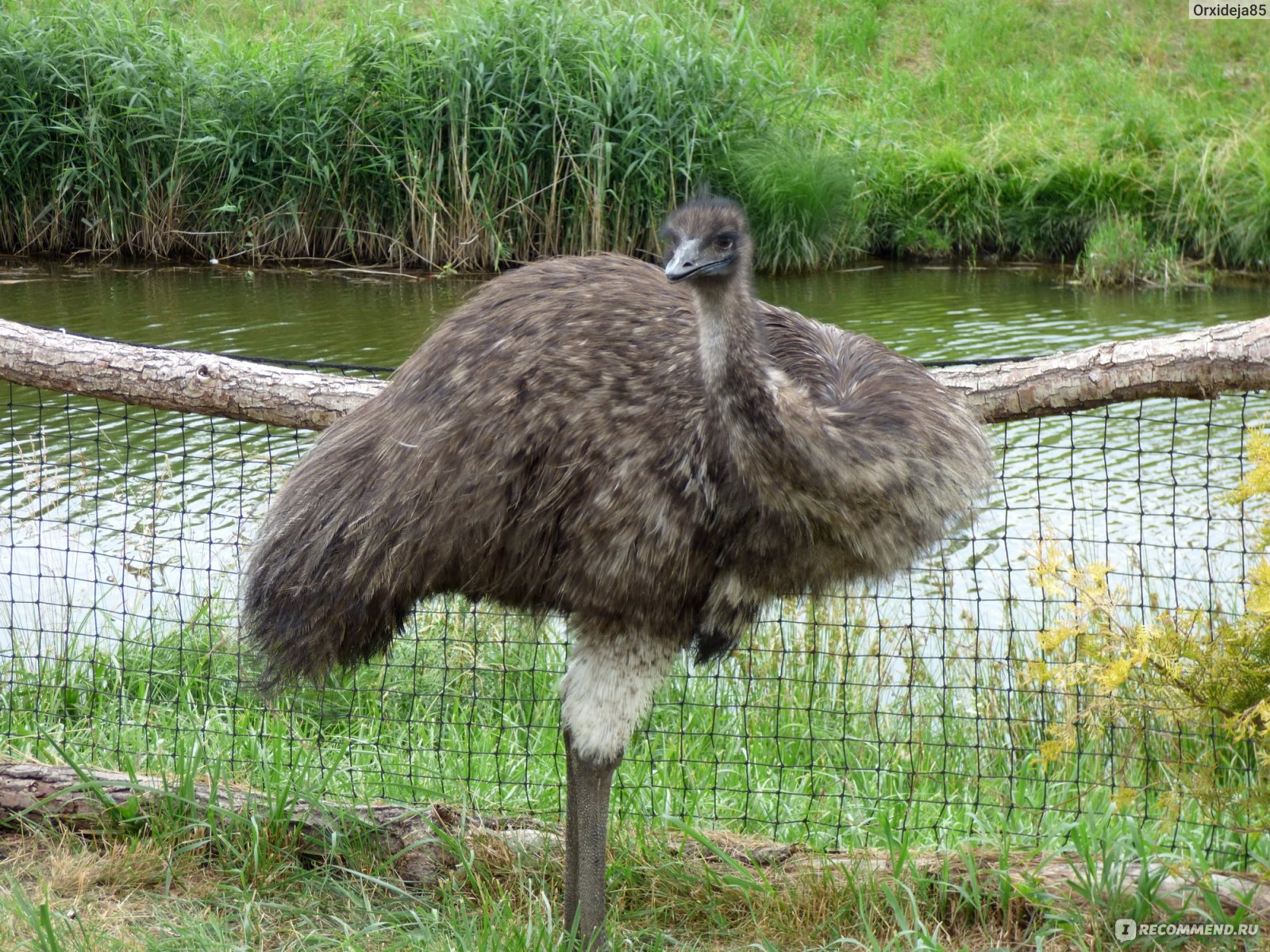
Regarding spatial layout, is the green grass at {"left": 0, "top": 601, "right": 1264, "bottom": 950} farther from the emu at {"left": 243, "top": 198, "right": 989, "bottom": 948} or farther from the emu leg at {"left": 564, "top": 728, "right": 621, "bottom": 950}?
the emu at {"left": 243, "top": 198, "right": 989, "bottom": 948}

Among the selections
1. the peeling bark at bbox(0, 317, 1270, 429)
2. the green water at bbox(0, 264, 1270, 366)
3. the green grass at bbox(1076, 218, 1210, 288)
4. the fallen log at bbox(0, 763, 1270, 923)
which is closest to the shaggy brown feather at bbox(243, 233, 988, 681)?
the peeling bark at bbox(0, 317, 1270, 429)

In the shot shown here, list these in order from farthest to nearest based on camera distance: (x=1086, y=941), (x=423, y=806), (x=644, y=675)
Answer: (x=423, y=806), (x=1086, y=941), (x=644, y=675)

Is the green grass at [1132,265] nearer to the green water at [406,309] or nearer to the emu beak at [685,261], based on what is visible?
the green water at [406,309]

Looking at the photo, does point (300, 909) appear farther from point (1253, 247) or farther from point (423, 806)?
point (1253, 247)

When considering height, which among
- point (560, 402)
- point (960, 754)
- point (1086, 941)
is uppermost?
point (560, 402)

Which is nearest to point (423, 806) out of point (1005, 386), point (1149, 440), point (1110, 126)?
point (1005, 386)

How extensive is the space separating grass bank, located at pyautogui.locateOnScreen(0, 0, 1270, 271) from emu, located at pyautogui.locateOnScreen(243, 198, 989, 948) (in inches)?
321

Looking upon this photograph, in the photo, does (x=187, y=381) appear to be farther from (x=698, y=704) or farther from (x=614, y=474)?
(x=698, y=704)

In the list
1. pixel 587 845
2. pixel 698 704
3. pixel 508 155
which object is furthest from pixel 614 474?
pixel 508 155

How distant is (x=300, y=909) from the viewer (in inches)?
125

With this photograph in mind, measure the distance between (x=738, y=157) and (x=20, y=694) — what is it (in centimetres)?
777

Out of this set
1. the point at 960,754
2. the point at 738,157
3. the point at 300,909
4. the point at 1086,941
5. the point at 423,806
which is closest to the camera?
the point at 1086,941

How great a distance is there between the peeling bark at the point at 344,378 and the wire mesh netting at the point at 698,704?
0.35 meters

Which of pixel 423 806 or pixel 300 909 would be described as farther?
pixel 423 806
